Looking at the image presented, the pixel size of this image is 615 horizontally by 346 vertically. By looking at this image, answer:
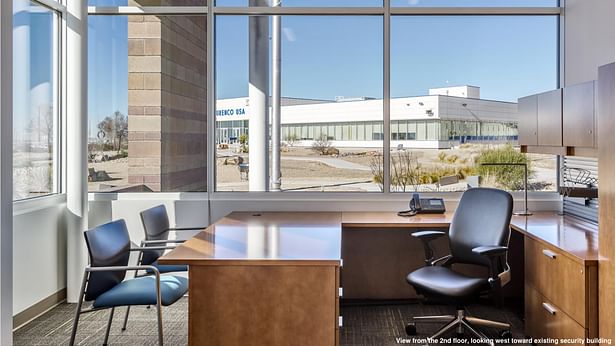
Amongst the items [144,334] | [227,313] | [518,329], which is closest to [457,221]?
[518,329]

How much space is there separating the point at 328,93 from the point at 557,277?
2.49m

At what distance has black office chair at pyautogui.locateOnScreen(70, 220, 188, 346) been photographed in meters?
2.83

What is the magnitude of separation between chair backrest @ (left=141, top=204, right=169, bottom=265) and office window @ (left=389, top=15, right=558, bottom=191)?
78.2 inches

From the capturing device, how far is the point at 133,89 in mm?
4652

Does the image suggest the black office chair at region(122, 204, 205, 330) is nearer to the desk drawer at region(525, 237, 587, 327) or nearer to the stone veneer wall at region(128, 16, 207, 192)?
the stone veneer wall at region(128, 16, 207, 192)

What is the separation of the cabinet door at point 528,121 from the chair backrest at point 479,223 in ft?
1.86

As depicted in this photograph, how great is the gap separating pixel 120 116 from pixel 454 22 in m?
3.04

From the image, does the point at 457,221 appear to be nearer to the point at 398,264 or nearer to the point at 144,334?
the point at 398,264

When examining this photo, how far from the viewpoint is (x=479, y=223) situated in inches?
138

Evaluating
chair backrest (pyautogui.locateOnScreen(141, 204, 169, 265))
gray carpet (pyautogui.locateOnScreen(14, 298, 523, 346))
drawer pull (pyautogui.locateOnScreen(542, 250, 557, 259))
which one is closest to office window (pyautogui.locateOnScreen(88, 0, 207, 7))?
chair backrest (pyautogui.locateOnScreen(141, 204, 169, 265))

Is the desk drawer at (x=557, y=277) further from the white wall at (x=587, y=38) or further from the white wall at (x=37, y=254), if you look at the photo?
the white wall at (x=37, y=254)

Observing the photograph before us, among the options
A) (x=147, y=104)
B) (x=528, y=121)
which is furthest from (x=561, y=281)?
(x=147, y=104)

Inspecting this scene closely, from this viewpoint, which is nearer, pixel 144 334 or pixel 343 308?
pixel 144 334

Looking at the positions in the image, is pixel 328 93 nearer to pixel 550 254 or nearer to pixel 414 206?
pixel 414 206
